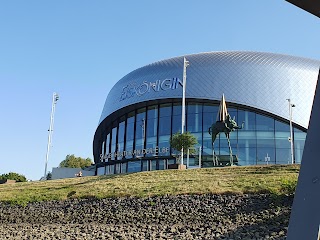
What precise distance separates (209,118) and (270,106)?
7.51 meters

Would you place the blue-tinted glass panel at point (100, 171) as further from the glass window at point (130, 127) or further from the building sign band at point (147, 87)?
the building sign band at point (147, 87)

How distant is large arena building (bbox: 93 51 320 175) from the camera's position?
4753 cm

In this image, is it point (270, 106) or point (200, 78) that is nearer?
point (270, 106)

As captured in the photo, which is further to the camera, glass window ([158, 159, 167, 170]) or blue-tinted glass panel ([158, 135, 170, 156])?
blue-tinted glass panel ([158, 135, 170, 156])

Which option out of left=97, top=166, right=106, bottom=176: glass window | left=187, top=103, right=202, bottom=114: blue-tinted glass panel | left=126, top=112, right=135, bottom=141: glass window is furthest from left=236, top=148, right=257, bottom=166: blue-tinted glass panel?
left=97, top=166, right=106, bottom=176: glass window

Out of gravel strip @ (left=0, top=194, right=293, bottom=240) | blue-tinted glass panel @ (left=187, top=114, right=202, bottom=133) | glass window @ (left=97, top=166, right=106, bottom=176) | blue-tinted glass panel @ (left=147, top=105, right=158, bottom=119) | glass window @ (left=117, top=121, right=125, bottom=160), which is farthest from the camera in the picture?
glass window @ (left=117, top=121, right=125, bottom=160)

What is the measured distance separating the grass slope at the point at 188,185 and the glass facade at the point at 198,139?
21584 mm

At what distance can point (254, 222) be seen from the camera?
43.7 ft

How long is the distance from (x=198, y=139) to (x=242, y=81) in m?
9.63

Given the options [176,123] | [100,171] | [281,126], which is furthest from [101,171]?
[281,126]

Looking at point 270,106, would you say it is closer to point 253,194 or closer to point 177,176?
point 177,176

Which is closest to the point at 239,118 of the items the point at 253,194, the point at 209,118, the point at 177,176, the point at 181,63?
the point at 209,118

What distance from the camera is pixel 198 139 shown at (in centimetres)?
4869

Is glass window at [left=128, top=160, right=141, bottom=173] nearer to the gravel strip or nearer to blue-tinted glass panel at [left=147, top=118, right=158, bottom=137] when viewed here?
blue-tinted glass panel at [left=147, top=118, right=158, bottom=137]
